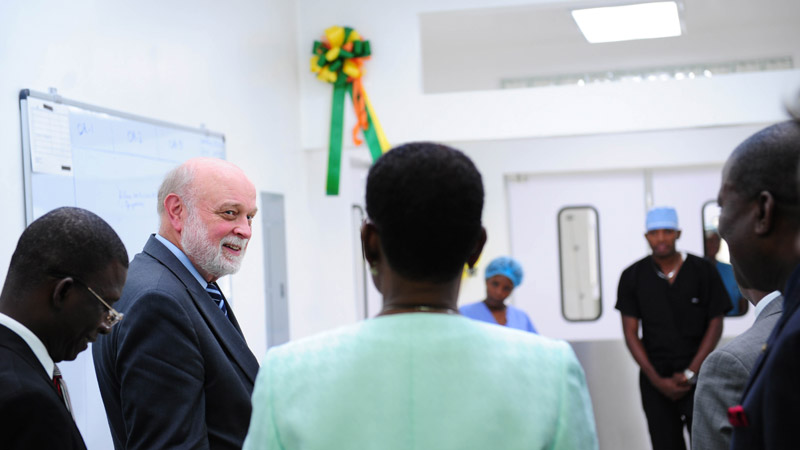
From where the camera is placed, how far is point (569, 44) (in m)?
7.75

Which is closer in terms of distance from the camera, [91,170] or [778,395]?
[778,395]

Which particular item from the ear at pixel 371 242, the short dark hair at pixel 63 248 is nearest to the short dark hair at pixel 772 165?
the ear at pixel 371 242

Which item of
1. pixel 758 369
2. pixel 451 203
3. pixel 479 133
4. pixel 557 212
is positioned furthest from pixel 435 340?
pixel 557 212

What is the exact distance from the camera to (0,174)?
9.27ft

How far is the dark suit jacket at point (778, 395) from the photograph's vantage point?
3.72ft

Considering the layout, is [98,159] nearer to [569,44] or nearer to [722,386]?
[722,386]

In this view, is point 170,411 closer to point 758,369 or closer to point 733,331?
point 758,369

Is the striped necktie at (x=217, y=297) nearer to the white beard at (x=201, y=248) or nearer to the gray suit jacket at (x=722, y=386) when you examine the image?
the white beard at (x=201, y=248)

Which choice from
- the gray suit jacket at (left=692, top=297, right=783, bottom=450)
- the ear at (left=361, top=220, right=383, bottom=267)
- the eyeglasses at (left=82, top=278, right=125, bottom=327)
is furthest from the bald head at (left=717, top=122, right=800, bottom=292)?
the eyeglasses at (left=82, top=278, right=125, bottom=327)

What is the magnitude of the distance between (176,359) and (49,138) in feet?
4.69

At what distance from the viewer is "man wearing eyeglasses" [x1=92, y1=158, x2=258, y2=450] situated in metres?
1.99

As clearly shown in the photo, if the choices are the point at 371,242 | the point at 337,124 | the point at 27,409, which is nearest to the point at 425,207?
the point at 371,242

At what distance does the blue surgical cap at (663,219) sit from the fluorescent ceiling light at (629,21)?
1.35 metres

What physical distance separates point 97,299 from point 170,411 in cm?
42
